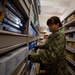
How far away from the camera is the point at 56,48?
1.33 meters

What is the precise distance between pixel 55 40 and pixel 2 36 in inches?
37.4

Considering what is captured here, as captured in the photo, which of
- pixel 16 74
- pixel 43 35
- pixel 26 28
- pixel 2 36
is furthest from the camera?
pixel 43 35

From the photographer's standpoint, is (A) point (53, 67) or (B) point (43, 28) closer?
(A) point (53, 67)

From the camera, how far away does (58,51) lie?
4.34 ft

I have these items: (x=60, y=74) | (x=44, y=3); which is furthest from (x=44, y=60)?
(x=44, y=3)

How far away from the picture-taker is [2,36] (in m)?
0.53

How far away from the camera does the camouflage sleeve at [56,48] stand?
130cm

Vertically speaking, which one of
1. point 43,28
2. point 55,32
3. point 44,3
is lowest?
point 55,32

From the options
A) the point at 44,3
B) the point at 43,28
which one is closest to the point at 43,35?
the point at 43,28

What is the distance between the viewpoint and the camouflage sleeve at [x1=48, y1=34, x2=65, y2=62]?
1.30 metres

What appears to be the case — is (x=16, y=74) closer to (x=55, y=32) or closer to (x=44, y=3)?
(x=55, y=32)

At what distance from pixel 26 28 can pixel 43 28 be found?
6383mm

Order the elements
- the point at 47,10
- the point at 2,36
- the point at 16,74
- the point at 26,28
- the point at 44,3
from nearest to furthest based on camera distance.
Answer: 1. the point at 2,36
2. the point at 16,74
3. the point at 26,28
4. the point at 44,3
5. the point at 47,10

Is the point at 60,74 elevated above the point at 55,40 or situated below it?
below
